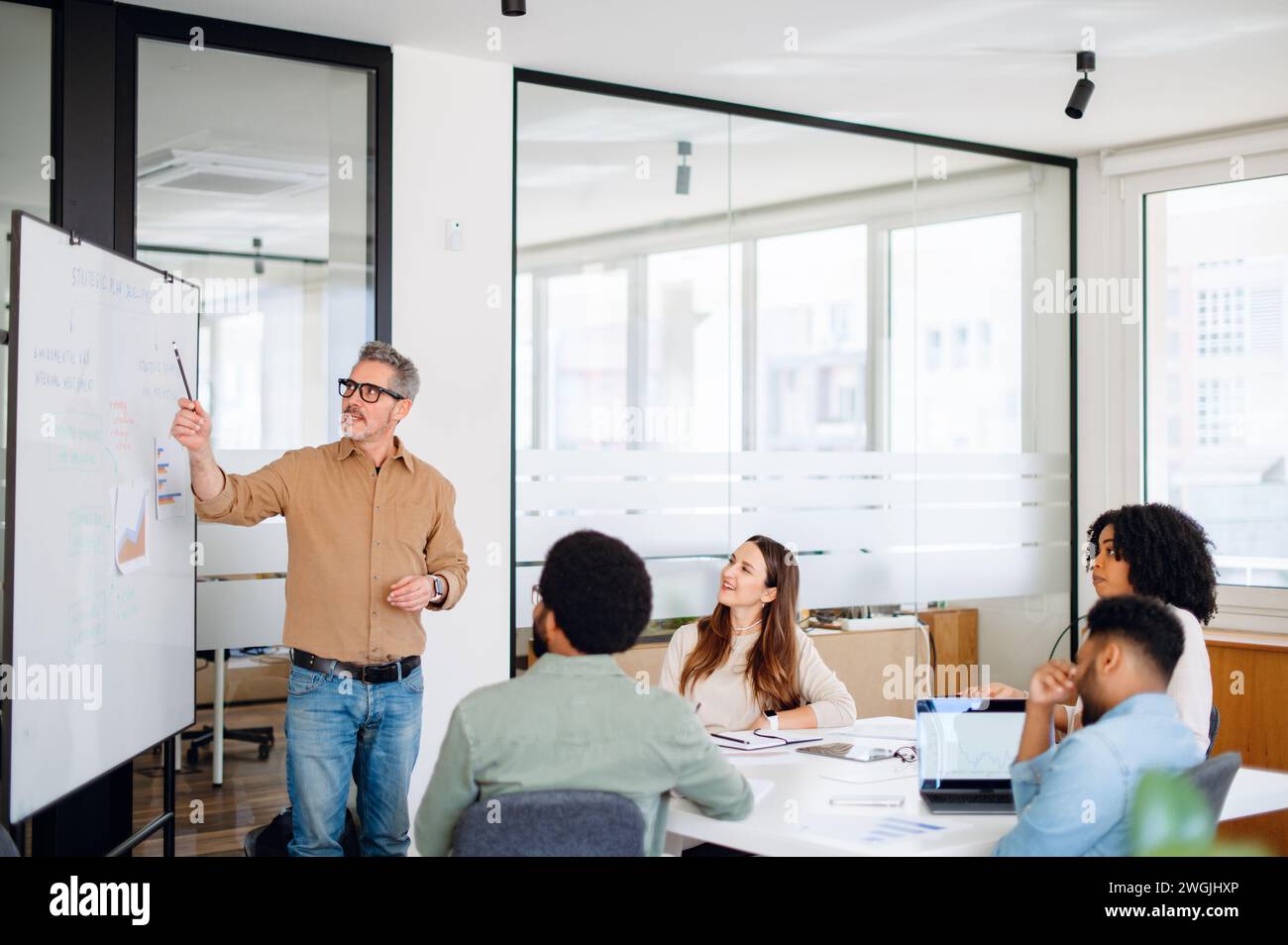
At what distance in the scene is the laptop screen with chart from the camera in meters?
2.65

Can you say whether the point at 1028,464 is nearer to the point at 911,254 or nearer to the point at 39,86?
the point at 911,254

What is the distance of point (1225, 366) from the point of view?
5430 mm

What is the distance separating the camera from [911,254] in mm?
5449

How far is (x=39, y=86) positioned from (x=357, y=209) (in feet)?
3.40

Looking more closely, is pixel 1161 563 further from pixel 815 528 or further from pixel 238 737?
pixel 238 737

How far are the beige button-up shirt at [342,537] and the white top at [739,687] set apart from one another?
69cm

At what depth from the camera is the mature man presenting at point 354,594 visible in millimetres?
3146

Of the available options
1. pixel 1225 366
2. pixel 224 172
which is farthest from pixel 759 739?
pixel 1225 366

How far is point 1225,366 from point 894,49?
2262 mm

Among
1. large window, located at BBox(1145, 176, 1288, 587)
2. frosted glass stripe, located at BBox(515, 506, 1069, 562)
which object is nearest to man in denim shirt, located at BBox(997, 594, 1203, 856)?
frosted glass stripe, located at BBox(515, 506, 1069, 562)

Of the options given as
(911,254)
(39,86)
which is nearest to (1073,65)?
(911,254)

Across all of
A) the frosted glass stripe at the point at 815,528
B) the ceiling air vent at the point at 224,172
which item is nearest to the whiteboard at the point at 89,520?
the ceiling air vent at the point at 224,172

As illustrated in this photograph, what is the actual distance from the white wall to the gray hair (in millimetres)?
845
